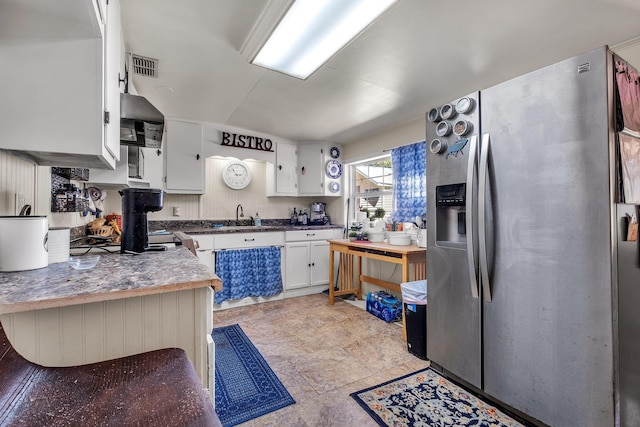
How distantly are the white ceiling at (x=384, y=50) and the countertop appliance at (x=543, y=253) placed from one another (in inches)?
15.7

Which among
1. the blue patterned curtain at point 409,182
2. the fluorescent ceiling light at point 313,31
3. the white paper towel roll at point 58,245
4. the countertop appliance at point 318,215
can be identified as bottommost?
the white paper towel roll at point 58,245

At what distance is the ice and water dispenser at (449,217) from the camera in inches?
68.9

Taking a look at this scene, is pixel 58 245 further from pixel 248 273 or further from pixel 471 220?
pixel 248 273

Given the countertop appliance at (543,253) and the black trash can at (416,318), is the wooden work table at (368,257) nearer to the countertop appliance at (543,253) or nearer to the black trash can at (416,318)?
the black trash can at (416,318)

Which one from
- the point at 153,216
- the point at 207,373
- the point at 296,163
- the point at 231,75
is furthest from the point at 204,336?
the point at 296,163

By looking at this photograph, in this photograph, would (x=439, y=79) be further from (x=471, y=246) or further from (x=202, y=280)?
(x=202, y=280)

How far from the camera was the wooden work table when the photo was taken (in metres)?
2.47

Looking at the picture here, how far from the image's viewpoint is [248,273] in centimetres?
331

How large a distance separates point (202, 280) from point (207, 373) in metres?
0.36

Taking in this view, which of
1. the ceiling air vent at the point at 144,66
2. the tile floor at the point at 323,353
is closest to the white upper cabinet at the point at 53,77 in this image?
the ceiling air vent at the point at 144,66

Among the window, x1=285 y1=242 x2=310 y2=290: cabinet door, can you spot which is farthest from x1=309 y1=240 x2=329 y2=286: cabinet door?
the window

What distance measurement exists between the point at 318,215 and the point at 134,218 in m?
2.88

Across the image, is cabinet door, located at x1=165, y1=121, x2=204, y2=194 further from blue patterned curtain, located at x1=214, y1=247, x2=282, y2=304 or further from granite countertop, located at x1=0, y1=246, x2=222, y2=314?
granite countertop, located at x1=0, y1=246, x2=222, y2=314

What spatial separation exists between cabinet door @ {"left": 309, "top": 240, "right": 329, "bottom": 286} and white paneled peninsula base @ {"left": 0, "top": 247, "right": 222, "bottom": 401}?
2.70m
